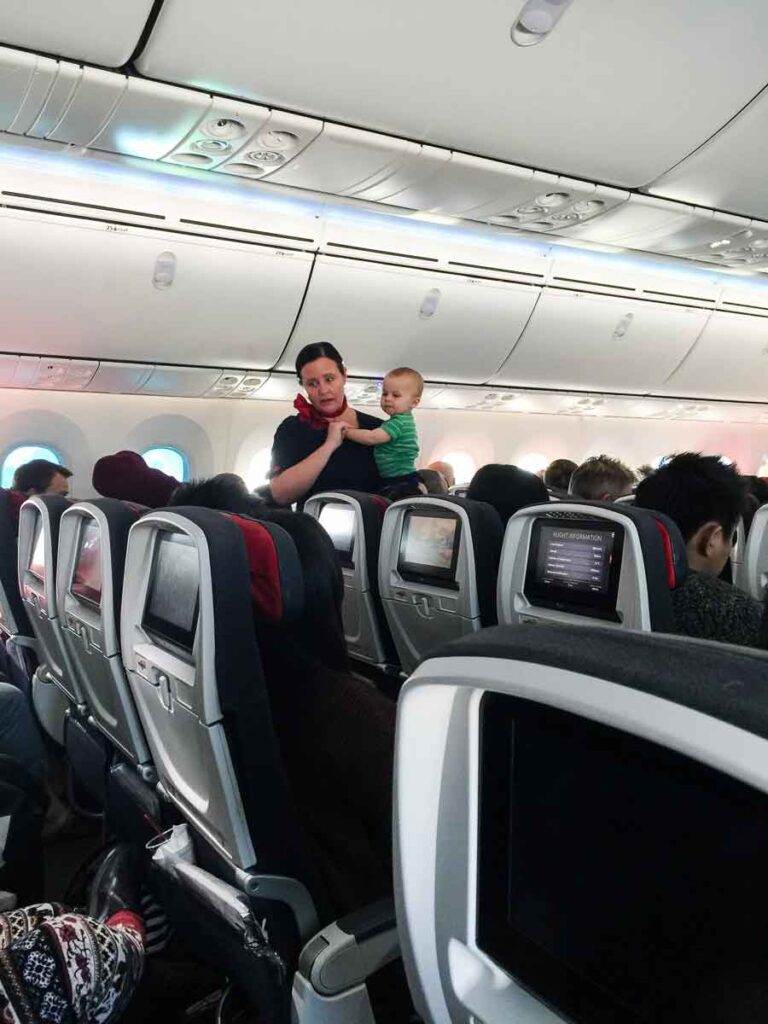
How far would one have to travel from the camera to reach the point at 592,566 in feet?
7.69

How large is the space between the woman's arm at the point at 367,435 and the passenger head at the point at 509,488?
465 mm

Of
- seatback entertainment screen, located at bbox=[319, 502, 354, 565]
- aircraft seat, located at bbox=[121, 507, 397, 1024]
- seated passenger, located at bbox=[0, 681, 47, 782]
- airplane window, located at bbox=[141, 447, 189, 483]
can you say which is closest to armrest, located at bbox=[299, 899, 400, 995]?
aircraft seat, located at bbox=[121, 507, 397, 1024]

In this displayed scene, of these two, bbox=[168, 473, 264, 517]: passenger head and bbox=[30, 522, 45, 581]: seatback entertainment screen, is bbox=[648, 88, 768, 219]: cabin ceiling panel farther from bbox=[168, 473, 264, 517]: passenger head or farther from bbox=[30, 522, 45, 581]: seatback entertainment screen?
bbox=[30, 522, 45, 581]: seatback entertainment screen

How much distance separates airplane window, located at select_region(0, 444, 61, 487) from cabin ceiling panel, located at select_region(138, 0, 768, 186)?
4.97m

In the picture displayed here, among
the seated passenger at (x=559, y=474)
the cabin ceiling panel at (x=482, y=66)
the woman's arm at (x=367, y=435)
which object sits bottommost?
the seated passenger at (x=559, y=474)

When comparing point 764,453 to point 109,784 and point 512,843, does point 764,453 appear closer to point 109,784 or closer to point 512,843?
point 109,784

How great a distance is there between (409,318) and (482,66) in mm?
3790

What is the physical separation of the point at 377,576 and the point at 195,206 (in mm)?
3298

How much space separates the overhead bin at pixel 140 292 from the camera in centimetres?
534

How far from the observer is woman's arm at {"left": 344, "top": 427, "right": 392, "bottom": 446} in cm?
344

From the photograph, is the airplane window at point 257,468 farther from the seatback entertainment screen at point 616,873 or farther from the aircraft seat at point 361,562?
the seatback entertainment screen at point 616,873

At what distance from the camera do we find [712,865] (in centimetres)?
58

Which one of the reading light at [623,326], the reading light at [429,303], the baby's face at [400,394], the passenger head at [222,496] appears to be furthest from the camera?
the reading light at [623,326]

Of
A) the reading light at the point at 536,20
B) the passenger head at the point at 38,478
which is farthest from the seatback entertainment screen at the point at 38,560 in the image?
the reading light at the point at 536,20
